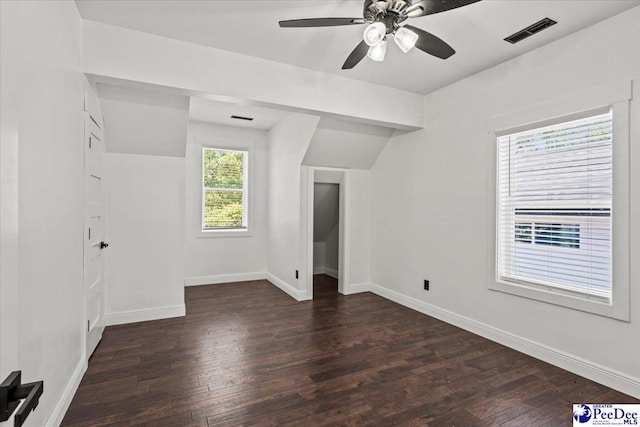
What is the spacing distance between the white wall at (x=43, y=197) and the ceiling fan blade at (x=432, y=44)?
6.46 feet

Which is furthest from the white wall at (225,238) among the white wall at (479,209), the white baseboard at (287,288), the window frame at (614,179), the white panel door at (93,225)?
the window frame at (614,179)

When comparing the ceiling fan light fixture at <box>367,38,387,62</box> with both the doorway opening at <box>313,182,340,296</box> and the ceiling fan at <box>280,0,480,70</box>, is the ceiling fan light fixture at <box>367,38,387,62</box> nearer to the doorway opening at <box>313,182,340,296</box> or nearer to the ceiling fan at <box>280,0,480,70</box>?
the ceiling fan at <box>280,0,480,70</box>

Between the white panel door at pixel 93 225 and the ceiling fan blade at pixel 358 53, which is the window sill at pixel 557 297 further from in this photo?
the white panel door at pixel 93 225

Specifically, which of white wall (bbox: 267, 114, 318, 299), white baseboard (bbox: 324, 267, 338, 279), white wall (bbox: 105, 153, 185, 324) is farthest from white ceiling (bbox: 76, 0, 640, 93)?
white baseboard (bbox: 324, 267, 338, 279)

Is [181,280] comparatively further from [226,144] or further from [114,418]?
[226,144]

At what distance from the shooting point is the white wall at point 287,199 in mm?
4461

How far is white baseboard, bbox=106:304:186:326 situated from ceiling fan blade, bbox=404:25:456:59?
11.8ft

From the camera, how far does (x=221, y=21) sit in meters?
2.46

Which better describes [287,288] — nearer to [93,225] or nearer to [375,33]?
[93,225]

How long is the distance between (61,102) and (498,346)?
3847mm

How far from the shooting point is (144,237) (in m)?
3.71

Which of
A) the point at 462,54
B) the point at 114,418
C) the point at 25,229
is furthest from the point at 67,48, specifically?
the point at 462,54

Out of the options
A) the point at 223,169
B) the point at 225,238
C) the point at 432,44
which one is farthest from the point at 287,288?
the point at 432,44

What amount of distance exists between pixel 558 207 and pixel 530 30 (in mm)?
1414
